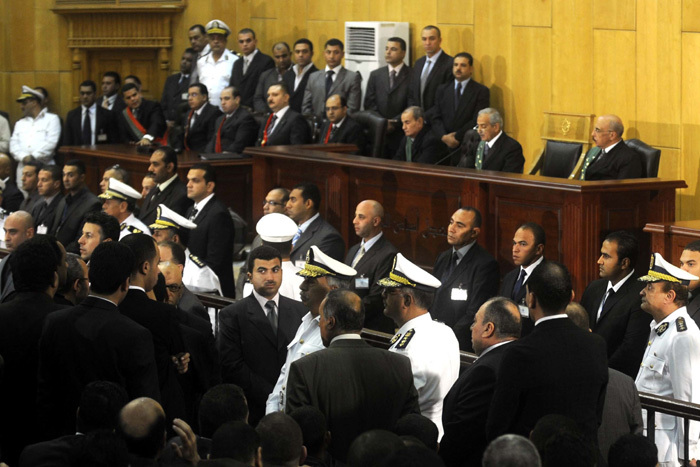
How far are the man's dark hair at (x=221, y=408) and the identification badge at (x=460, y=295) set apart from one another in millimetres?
3024

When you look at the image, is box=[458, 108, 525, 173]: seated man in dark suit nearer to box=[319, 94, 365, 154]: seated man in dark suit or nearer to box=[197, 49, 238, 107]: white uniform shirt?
box=[319, 94, 365, 154]: seated man in dark suit

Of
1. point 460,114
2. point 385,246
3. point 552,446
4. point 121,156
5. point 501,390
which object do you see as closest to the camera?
point 552,446

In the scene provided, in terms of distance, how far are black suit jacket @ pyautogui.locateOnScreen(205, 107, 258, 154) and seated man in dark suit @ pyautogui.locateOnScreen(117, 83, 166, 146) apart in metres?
1.55

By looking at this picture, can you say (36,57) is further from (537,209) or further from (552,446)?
(552,446)

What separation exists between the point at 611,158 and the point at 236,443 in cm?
555

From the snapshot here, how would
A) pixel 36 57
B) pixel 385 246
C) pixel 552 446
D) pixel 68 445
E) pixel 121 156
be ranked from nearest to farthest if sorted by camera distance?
pixel 552 446 < pixel 68 445 < pixel 385 246 < pixel 121 156 < pixel 36 57

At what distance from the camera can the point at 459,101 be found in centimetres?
1007

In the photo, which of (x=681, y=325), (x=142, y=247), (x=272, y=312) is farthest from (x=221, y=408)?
(x=681, y=325)

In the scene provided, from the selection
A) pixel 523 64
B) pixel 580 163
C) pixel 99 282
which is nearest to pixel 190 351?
pixel 99 282

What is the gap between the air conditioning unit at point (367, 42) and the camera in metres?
11.4

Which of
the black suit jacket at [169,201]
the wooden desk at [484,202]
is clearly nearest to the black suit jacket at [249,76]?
the wooden desk at [484,202]

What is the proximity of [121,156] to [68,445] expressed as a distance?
308 inches

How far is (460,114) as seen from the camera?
32.8ft

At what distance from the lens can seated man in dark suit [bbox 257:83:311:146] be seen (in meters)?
10.3
